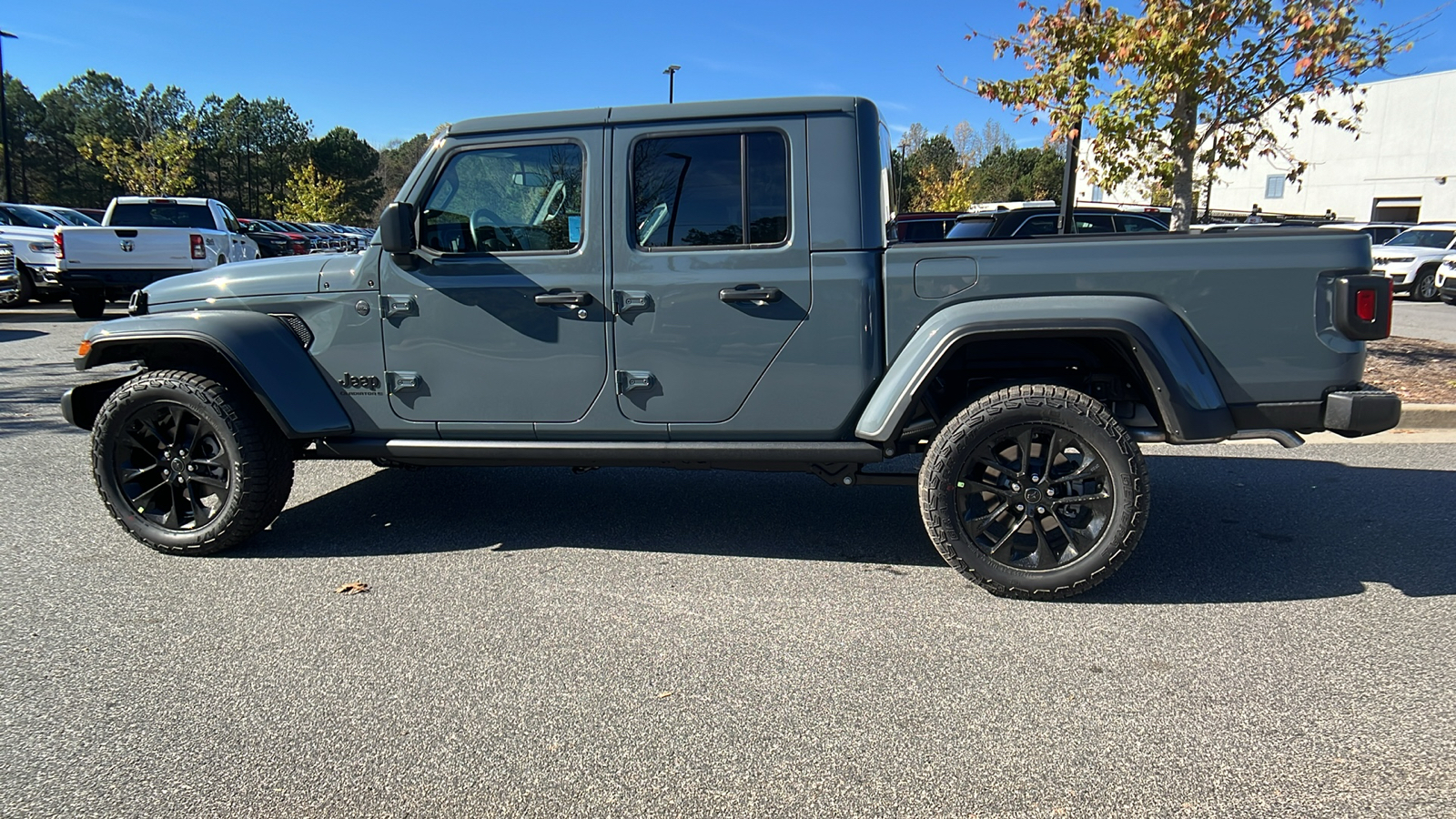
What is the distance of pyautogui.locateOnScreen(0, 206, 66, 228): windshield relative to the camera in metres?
16.5

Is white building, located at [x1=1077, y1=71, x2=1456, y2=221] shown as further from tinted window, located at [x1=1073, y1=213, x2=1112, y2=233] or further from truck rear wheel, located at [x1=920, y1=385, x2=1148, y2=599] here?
truck rear wheel, located at [x1=920, y1=385, x2=1148, y2=599]

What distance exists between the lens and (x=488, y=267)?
399 centimetres

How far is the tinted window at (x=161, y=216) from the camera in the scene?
14539 mm

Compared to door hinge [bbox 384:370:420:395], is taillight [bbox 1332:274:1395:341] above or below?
above

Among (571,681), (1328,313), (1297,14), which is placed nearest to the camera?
(571,681)

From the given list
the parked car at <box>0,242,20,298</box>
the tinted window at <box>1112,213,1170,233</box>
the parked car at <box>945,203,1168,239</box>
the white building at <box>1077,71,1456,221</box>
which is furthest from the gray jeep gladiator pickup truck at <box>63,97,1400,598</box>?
the white building at <box>1077,71,1456,221</box>

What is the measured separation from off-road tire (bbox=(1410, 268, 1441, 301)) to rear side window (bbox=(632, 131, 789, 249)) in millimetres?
20620

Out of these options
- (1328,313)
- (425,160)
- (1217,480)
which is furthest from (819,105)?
(1217,480)

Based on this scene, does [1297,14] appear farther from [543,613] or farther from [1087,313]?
[543,613]

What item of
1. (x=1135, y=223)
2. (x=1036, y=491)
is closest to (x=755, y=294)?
(x=1036, y=491)

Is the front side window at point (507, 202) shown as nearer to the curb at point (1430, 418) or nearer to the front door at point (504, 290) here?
the front door at point (504, 290)

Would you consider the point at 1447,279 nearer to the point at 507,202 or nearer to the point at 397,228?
the point at 507,202

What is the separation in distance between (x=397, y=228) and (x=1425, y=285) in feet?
72.8

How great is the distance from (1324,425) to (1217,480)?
207 centimetres
